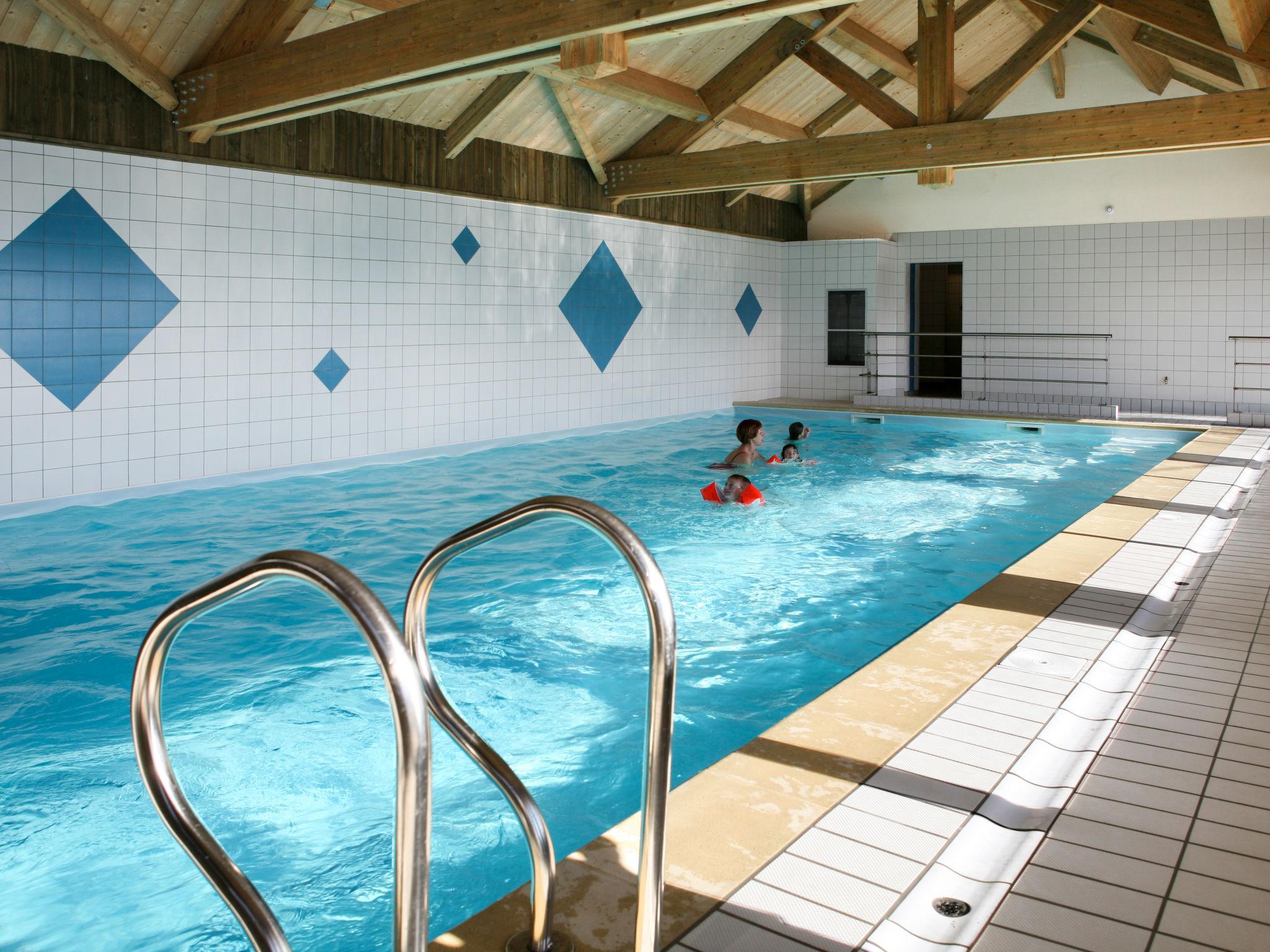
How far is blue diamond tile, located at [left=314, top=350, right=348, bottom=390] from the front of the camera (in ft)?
25.0

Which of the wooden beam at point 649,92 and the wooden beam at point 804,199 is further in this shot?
the wooden beam at point 804,199

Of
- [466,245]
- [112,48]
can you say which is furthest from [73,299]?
[466,245]

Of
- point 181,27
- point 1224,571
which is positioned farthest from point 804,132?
point 1224,571

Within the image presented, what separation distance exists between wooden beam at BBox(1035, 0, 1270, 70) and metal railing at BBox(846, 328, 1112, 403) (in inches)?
201

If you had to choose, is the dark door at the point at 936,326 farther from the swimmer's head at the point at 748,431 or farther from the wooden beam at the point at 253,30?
the wooden beam at the point at 253,30

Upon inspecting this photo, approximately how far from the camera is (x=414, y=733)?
1.08m

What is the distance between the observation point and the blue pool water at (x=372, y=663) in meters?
2.49

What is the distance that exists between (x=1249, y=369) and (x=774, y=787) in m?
11.3

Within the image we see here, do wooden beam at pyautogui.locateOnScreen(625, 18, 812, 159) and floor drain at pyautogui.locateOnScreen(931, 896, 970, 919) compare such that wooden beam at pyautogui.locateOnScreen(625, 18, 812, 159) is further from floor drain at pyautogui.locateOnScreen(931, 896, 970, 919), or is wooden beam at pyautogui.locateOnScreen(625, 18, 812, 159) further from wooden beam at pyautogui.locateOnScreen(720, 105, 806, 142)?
floor drain at pyautogui.locateOnScreen(931, 896, 970, 919)

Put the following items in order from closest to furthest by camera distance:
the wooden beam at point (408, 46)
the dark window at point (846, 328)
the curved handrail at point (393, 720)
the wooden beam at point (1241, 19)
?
the curved handrail at point (393, 720)
the wooden beam at point (408, 46)
the wooden beam at point (1241, 19)
the dark window at point (846, 328)

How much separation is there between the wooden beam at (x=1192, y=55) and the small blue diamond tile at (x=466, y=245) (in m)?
6.85

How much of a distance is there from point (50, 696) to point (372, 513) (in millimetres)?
2972

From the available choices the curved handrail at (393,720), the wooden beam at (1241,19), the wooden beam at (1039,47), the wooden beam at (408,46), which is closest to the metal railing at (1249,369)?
the wooden beam at (1039,47)

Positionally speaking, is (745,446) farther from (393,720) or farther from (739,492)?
(393,720)
